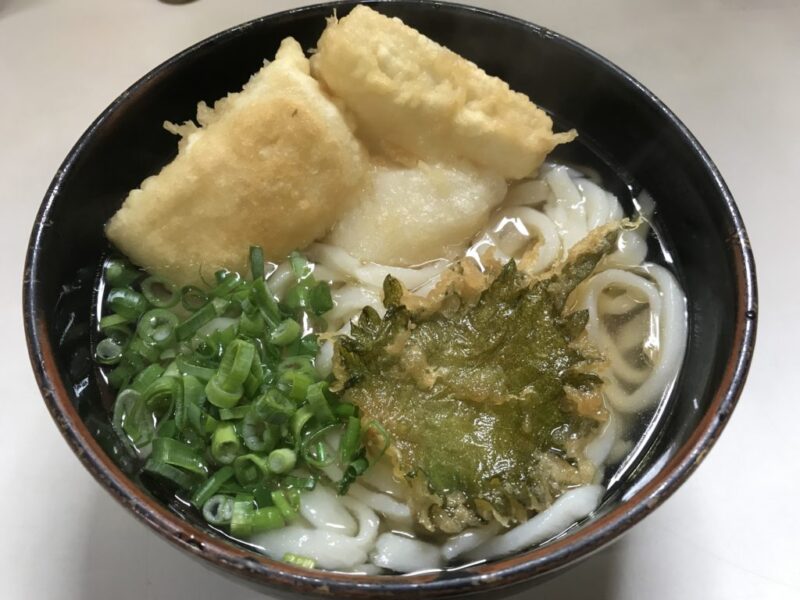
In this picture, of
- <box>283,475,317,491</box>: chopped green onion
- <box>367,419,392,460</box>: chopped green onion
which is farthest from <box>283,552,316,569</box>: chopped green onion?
<box>367,419,392,460</box>: chopped green onion

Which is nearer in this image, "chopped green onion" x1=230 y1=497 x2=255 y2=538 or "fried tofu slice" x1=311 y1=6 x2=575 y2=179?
"chopped green onion" x1=230 y1=497 x2=255 y2=538

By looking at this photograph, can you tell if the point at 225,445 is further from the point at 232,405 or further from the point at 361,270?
the point at 361,270

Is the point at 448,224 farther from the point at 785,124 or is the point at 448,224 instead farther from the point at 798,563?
the point at 785,124

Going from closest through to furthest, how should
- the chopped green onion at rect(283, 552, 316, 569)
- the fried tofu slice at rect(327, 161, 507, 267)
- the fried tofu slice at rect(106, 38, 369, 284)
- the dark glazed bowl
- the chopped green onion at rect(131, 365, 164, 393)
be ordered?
the dark glazed bowl → the chopped green onion at rect(283, 552, 316, 569) → the chopped green onion at rect(131, 365, 164, 393) → the fried tofu slice at rect(106, 38, 369, 284) → the fried tofu slice at rect(327, 161, 507, 267)

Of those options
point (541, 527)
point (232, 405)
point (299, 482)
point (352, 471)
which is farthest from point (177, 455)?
point (541, 527)

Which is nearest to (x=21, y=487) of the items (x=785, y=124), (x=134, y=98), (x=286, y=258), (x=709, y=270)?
(x=286, y=258)

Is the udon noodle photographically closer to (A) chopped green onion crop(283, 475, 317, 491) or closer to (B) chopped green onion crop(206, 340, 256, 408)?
(A) chopped green onion crop(283, 475, 317, 491)

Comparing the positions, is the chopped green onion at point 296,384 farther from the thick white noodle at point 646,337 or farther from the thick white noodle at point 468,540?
the thick white noodle at point 646,337
